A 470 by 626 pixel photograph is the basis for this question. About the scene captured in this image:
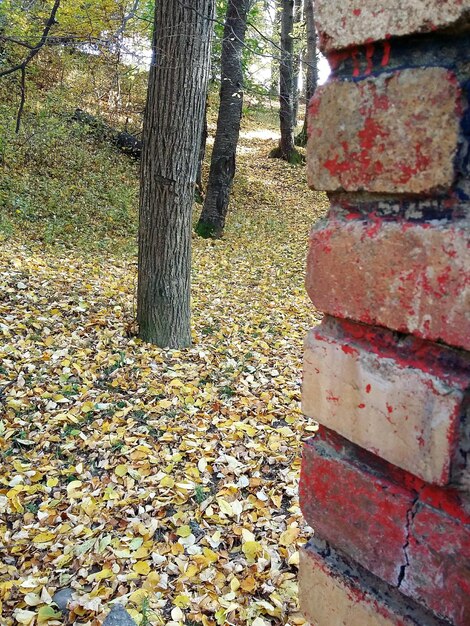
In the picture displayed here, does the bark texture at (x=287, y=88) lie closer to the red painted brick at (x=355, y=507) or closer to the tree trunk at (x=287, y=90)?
the tree trunk at (x=287, y=90)

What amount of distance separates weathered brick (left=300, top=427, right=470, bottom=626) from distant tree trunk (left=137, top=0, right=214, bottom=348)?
3.77 metres

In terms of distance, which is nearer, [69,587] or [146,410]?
[69,587]

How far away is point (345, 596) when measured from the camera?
1.02 meters

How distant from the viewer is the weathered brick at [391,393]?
2.62 ft

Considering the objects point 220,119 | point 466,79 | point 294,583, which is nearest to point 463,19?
point 466,79

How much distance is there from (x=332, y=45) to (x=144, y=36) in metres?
13.3

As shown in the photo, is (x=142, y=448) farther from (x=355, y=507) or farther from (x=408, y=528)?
(x=408, y=528)

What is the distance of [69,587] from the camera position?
2.40 m

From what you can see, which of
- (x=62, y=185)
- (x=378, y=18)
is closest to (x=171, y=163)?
(x=378, y=18)

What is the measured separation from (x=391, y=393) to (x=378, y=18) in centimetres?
59

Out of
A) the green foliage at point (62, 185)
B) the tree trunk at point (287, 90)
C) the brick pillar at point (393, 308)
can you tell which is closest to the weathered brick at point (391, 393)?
the brick pillar at point (393, 308)

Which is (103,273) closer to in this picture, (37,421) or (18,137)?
(37,421)

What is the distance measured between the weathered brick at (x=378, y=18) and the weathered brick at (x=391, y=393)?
0.46 meters

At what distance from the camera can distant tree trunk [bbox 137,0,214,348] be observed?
169 inches
